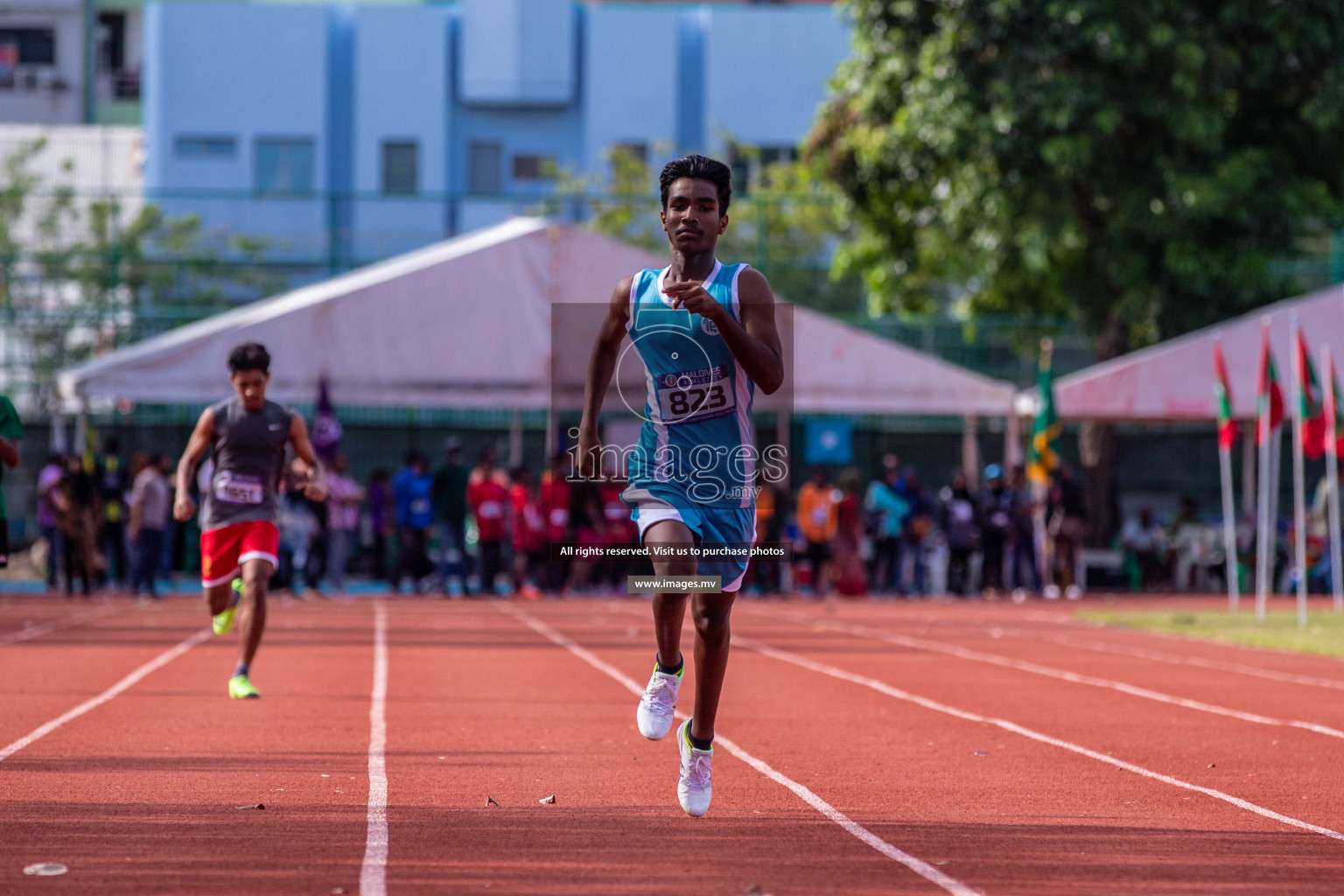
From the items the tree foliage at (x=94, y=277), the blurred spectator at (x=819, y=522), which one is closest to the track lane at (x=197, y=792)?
the blurred spectator at (x=819, y=522)

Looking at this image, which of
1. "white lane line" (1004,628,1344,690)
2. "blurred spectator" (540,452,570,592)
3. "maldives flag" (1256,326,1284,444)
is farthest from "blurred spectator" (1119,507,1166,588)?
"white lane line" (1004,628,1344,690)

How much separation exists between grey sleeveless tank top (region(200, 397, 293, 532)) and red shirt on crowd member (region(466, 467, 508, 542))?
11.8 m

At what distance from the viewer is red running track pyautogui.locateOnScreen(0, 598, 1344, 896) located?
18.8ft

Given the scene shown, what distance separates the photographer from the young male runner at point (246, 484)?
10516 mm

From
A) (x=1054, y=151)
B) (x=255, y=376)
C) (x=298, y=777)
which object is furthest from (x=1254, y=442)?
(x=298, y=777)

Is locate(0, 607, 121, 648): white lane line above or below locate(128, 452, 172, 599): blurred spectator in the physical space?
below

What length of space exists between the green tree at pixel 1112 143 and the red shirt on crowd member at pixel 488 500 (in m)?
8.80

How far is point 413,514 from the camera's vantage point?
23438 mm

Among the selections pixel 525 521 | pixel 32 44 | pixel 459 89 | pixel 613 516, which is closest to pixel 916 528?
pixel 613 516

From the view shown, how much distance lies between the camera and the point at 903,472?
2617 centimetres

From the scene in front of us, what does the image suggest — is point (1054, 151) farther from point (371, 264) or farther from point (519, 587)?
point (371, 264)

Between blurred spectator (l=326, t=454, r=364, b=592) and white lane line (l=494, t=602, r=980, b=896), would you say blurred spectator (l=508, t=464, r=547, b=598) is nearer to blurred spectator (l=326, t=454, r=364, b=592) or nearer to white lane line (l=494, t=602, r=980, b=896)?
blurred spectator (l=326, t=454, r=364, b=592)

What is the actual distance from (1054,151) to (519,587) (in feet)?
31.4

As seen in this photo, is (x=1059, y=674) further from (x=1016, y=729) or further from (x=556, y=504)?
(x=556, y=504)
